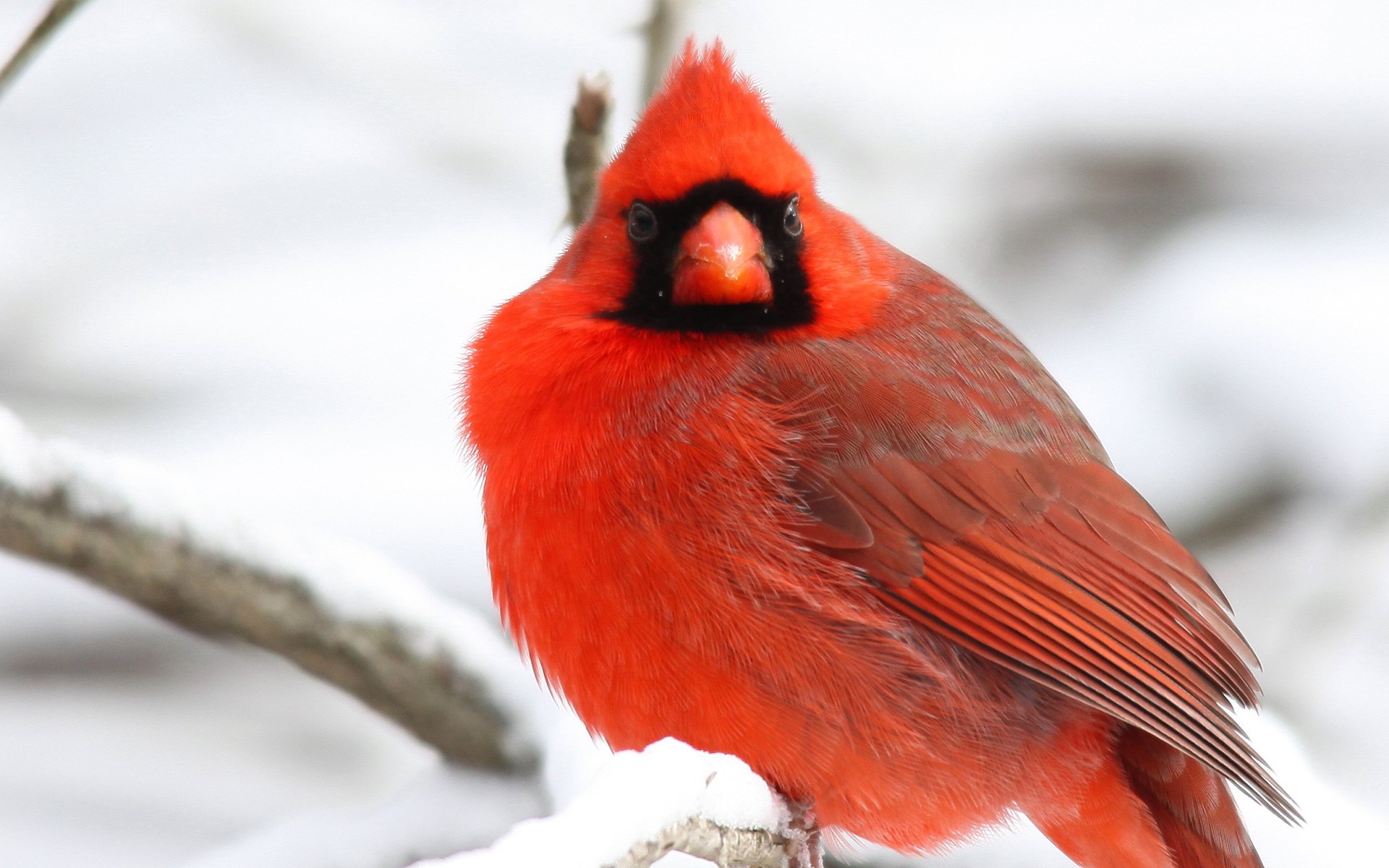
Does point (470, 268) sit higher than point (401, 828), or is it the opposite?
point (470, 268)

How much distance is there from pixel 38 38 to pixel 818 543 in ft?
3.94

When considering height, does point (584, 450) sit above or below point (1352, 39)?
below

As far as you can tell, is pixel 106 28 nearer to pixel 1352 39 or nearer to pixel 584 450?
pixel 584 450

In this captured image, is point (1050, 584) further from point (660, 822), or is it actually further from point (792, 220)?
point (660, 822)

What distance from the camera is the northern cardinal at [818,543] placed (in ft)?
6.66

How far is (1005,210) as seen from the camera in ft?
15.0

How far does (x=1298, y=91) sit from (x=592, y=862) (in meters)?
3.92

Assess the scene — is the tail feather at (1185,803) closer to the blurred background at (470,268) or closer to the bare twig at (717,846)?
the bare twig at (717,846)

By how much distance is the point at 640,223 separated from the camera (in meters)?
2.26

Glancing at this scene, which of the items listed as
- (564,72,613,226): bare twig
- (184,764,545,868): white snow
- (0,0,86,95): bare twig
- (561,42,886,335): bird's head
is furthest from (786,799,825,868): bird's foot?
(0,0,86,95): bare twig

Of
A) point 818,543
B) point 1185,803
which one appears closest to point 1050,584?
point 818,543

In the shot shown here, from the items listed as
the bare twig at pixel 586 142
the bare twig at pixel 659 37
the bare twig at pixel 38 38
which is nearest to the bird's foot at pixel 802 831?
the bare twig at pixel 586 142

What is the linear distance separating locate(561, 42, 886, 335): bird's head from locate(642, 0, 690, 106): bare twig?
0.77 meters

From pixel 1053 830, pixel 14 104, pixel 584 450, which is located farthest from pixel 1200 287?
pixel 14 104
